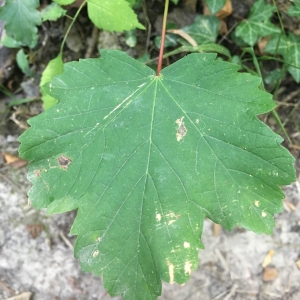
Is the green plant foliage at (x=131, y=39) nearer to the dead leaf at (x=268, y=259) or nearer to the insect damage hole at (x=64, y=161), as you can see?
the insect damage hole at (x=64, y=161)

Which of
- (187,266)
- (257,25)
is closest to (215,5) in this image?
(257,25)

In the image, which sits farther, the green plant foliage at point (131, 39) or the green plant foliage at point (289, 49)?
the green plant foliage at point (131, 39)

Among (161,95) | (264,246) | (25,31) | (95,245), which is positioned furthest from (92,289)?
(25,31)

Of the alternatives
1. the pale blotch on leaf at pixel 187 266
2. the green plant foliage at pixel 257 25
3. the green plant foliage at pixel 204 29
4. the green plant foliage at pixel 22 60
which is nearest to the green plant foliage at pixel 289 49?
the green plant foliage at pixel 257 25

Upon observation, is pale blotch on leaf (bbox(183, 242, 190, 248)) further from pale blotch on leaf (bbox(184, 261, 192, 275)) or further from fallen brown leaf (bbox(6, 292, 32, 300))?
fallen brown leaf (bbox(6, 292, 32, 300))

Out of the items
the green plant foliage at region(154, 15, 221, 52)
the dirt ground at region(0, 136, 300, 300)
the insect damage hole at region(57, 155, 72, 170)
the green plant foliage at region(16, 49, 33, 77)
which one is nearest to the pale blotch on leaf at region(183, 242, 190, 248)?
the insect damage hole at region(57, 155, 72, 170)
